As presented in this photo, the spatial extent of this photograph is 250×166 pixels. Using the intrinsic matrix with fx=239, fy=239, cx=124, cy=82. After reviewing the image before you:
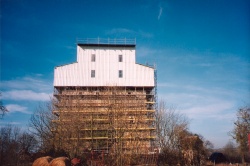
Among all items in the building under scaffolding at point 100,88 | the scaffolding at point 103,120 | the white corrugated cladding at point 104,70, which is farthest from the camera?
the white corrugated cladding at point 104,70

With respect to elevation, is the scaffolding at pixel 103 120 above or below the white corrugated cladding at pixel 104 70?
below

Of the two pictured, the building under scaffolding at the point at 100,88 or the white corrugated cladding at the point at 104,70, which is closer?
the building under scaffolding at the point at 100,88

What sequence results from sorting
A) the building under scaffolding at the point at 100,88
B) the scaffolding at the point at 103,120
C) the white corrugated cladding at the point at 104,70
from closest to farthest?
the scaffolding at the point at 103,120, the building under scaffolding at the point at 100,88, the white corrugated cladding at the point at 104,70

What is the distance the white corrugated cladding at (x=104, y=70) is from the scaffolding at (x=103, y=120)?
150 centimetres

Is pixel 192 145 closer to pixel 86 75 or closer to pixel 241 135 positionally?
pixel 241 135

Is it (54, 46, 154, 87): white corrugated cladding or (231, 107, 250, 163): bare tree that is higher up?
(54, 46, 154, 87): white corrugated cladding

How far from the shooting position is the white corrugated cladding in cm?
4488

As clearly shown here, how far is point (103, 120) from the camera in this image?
40.8 metres

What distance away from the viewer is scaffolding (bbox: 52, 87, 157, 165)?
28.1 m

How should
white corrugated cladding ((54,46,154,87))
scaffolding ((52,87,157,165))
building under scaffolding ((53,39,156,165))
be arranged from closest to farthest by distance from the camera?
1. scaffolding ((52,87,157,165))
2. building under scaffolding ((53,39,156,165))
3. white corrugated cladding ((54,46,154,87))

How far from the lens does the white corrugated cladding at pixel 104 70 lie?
4488cm

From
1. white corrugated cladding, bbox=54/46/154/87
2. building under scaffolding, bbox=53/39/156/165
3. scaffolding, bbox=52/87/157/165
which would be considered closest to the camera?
scaffolding, bbox=52/87/157/165

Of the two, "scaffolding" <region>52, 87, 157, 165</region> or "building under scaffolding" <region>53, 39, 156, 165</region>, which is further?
"building under scaffolding" <region>53, 39, 156, 165</region>

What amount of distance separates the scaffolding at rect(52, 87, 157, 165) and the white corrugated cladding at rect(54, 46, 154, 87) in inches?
59.2
